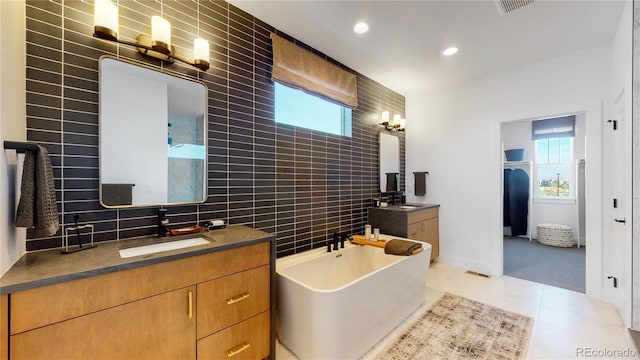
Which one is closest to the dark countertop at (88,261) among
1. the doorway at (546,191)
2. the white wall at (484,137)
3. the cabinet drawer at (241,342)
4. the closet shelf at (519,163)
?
the cabinet drawer at (241,342)

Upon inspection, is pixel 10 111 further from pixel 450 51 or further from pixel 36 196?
pixel 450 51

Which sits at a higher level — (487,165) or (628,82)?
(628,82)

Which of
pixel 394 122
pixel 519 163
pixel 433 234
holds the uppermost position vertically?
pixel 394 122

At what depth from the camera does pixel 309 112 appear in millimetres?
2783

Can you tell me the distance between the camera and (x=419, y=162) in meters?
4.03

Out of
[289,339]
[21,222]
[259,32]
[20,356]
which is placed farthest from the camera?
[259,32]

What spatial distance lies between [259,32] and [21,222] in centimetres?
205

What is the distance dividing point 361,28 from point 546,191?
534 cm

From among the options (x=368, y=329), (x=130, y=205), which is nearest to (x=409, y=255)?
(x=368, y=329)

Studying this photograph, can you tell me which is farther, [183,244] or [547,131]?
[547,131]

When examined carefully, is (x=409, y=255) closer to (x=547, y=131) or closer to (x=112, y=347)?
(x=112, y=347)

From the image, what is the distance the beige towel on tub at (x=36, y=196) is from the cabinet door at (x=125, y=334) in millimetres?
422

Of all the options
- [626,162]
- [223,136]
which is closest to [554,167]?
[626,162]

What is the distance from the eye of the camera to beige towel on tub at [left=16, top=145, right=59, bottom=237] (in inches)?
42.4
